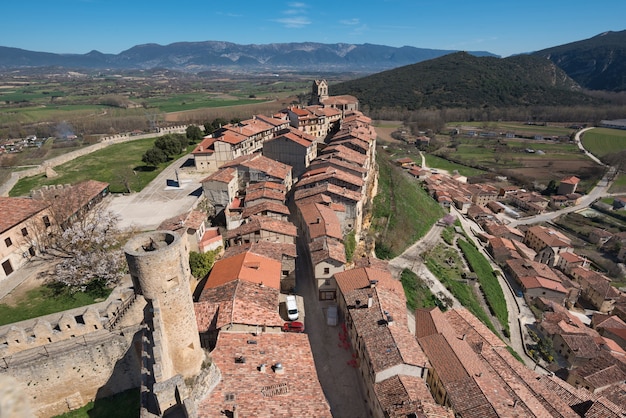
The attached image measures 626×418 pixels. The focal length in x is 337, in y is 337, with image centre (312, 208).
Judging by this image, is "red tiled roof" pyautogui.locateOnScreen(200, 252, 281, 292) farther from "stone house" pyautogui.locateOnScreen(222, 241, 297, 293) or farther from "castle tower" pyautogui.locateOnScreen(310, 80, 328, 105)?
"castle tower" pyautogui.locateOnScreen(310, 80, 328, 105)

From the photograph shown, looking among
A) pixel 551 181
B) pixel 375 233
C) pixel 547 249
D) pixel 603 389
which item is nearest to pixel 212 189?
pixel 375 233

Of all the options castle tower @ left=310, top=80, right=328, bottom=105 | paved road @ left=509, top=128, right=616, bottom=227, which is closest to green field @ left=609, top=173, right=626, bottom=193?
paved road @ left=509, top=128, right=616, bottom=227

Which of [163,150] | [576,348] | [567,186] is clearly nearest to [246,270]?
[163,150]

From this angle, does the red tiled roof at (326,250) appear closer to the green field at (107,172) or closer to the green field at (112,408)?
the green field at (112,408)

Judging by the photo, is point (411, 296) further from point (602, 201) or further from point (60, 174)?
point (602, 201)

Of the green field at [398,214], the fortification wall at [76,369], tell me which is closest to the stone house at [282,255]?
the fortification wall at [76,369]

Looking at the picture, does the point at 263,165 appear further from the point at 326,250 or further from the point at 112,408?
the point at 112,408
